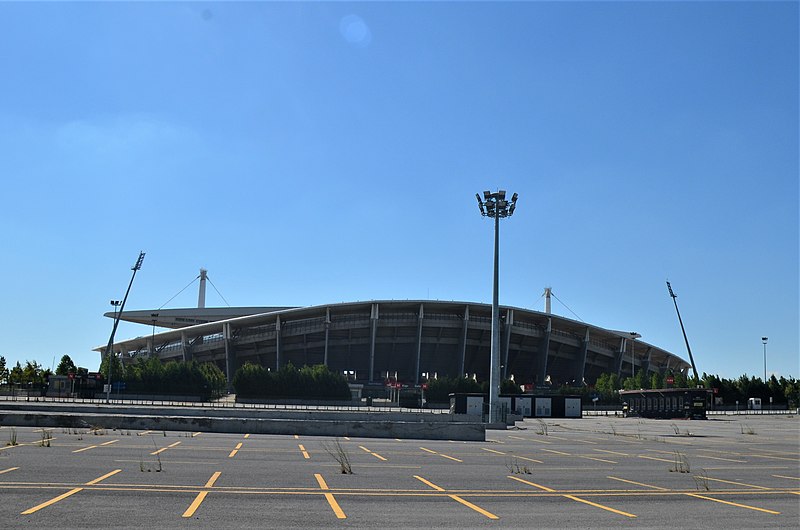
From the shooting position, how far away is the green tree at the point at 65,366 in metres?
103

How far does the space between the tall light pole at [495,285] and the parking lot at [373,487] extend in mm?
18396

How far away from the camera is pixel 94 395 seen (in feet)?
247

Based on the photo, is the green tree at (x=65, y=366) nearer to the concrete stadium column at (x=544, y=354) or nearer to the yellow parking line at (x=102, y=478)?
the concrete stadium column at (x=544, y=354)

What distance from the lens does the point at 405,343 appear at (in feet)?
413

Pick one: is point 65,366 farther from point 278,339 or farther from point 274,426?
point 274,426

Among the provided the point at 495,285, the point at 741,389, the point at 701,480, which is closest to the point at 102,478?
the point at 701,480

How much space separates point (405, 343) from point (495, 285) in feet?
279

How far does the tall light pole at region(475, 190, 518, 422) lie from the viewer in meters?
41.0

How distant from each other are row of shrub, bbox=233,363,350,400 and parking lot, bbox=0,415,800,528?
67.3m

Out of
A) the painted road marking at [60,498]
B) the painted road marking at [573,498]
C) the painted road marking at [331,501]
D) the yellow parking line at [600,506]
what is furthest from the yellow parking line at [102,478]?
the yellow parking line at [600,506]

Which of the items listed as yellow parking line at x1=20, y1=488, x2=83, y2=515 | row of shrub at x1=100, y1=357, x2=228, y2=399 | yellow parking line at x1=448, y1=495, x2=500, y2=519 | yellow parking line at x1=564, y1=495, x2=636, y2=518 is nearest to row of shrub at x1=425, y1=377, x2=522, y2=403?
row of shrub at x1=100, y1=357, x2=228, y2=399

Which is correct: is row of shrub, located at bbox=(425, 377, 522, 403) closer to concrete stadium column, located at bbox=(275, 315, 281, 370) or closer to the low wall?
concrete stadium column, located at bbox=(275, 315, 281, 370)

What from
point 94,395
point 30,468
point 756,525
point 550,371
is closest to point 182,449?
point 30,468

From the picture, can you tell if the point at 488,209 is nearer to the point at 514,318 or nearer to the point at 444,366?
the point at 514,318
